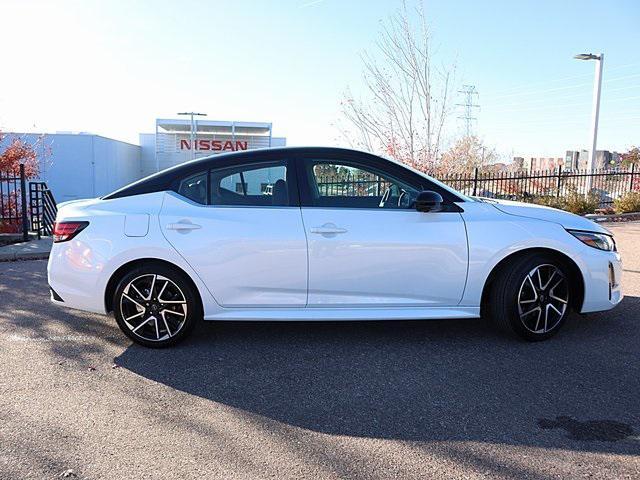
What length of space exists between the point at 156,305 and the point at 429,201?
2.32 metres

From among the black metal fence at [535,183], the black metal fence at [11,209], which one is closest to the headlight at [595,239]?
the black metal fence at [535,183]

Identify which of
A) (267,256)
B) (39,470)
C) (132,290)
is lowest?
(39,470)

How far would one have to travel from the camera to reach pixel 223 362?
13.2ft

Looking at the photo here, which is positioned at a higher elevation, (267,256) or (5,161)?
(5,161)

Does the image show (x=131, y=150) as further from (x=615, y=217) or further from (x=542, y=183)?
(x=615, y=217)

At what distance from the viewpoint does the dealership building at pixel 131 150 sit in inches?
1153

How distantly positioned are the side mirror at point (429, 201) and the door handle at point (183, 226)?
5.75 feet

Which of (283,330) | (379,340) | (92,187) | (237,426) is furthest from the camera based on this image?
(92,187)

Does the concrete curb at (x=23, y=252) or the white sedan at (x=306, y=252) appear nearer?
the white sedan at (x=306, y=252)

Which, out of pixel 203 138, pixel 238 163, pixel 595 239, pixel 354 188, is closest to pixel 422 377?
pixel 354 188

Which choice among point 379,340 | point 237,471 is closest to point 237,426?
point 237,471

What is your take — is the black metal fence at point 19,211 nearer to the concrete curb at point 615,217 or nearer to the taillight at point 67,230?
the taillight at point 67,230

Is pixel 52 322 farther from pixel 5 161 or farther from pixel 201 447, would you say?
pixel 5 161

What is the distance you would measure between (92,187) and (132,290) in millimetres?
28220
